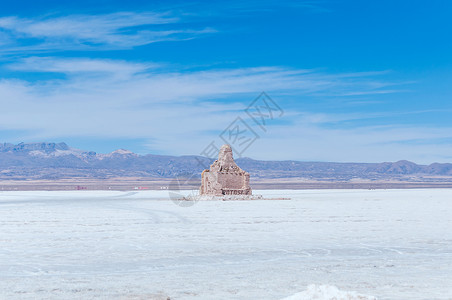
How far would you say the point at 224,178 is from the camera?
3478cm

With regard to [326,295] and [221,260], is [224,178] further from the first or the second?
[326,295]

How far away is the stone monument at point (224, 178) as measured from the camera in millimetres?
34531

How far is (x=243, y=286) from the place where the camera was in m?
7.43

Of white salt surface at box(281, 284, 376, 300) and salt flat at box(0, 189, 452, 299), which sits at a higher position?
white salt surface at box(281, 284, 376, 300)

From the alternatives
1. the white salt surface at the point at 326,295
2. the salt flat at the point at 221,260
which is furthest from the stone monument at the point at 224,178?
the white salt surface at the point at 326,295

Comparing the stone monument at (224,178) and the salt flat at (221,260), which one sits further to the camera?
the stone monument at (224,178)

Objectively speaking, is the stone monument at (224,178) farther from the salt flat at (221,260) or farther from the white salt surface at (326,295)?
the white salt surface at (326,295)

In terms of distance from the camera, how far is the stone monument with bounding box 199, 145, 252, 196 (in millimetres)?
34531

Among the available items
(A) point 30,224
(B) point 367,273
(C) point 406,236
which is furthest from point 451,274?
(A) point 30,224

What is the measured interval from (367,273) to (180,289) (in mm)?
2847

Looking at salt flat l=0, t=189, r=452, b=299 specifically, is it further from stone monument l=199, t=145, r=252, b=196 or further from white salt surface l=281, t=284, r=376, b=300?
stone monument l=199, t=145, r=252, b=196

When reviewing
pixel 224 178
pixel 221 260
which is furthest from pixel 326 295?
pixel 224 178

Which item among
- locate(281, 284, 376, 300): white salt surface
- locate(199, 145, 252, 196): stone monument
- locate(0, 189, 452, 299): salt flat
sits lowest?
locate(0, 189, 452, 299): salt flat

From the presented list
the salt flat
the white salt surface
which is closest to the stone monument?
the salt flat
